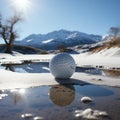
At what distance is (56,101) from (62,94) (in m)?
1.25

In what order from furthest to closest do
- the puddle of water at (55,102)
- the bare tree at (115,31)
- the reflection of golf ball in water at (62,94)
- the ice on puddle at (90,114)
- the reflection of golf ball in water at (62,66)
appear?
the bare tree at (115,31) → the reflection of golf ball in water at (62,66) → the reflection of golf ball in water at (62,94) → the puddle of water at (55,102) → the ice on puddle at (90,114)

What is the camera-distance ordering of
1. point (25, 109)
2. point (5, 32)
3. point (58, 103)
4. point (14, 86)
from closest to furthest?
point (25, 109) → point (58, 103) → point (14, 86) → point (5, 32)

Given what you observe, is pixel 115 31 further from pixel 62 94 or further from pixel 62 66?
pixel 62 94

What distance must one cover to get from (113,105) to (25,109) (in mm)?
2909

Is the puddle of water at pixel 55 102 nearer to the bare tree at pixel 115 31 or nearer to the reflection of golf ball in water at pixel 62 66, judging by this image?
the reflection of golf ball in water at pixel 62 66

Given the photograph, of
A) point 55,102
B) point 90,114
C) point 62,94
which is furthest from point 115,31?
point 90,114

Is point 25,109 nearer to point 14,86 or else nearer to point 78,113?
point 78,113

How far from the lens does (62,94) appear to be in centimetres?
1120

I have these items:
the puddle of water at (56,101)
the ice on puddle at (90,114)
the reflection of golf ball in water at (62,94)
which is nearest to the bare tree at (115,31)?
the reflection of golf ball in water at (62,94)

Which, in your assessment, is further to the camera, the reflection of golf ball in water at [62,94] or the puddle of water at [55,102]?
the reflection of golf ball in water at [62,94]

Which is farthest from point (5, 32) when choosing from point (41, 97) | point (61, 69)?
point (41, 97)

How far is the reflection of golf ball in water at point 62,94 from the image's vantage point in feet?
32.3

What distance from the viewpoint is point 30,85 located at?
42.6ft

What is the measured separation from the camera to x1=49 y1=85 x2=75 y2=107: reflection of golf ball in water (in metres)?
9.84
